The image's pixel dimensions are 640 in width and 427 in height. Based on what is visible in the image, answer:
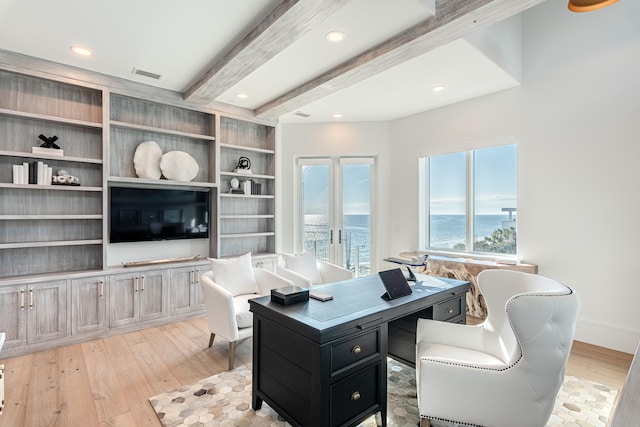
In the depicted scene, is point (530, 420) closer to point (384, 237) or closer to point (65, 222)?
point (384, 237)

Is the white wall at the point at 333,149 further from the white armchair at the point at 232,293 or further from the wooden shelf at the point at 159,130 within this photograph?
the white armchair at the point at 232,293

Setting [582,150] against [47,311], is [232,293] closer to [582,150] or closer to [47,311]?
[47,311]

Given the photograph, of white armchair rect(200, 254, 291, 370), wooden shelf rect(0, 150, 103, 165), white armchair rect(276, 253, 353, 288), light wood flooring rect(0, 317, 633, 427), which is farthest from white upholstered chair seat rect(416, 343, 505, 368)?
wooden shelf rect(0, 150, 103, 165)

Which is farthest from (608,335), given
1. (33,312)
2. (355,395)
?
(33,312)

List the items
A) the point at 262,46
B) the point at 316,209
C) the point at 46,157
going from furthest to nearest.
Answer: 1. the point at 316,209
2. the point at 46,157
3. the point at 262,46

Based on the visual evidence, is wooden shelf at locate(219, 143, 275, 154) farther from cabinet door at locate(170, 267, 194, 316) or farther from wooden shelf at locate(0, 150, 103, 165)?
cabinet door at locate(170, 267, 194, 316)

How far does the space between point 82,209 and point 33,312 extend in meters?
1.15

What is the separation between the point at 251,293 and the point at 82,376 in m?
1.53

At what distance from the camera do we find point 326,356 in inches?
65.8

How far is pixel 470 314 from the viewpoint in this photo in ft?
13.3

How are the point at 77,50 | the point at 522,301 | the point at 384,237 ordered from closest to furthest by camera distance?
the point at 522,301, the point at 77,50, the point at 384,237

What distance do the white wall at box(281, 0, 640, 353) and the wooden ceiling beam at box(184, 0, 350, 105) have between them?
112 inches

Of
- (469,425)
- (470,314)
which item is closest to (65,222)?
(469,425)

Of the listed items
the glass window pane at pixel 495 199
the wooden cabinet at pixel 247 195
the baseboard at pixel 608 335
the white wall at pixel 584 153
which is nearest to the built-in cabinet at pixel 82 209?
the wooden cabinet at pixel 247 195
